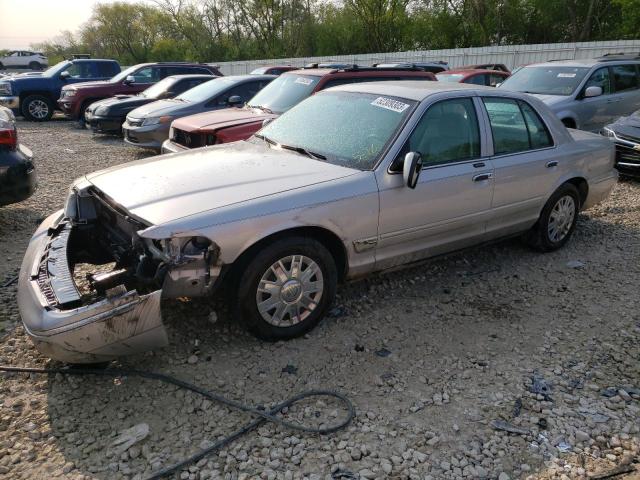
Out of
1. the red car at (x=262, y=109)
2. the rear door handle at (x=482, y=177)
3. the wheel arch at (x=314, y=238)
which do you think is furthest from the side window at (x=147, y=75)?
the wheel arch at (x=314, y=238)

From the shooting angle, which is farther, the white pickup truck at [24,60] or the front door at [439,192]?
the white pickup truck at [24,60]

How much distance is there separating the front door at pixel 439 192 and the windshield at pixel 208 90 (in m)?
6.15

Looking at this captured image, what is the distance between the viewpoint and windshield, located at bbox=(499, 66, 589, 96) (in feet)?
30.7

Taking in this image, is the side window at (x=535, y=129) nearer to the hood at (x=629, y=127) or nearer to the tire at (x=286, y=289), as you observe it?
the tire at (x=286, y=289)

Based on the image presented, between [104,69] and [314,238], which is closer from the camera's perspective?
[314,238]

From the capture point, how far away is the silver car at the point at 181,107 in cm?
919

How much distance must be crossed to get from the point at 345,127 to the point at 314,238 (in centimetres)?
103

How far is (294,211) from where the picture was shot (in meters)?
3.32

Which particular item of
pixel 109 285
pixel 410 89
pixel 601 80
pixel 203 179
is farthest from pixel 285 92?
pixel 601 80

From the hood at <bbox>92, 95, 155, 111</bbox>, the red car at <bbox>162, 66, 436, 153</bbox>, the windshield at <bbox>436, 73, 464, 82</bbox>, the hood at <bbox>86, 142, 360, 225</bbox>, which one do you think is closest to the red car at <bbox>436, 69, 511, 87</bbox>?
the windshield at <bbox>436, 73, 464, 82</bbox>

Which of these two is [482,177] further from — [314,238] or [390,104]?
[314,238]

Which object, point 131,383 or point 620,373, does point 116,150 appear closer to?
point 131,383

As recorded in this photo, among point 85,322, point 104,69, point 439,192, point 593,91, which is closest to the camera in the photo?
point 85,322

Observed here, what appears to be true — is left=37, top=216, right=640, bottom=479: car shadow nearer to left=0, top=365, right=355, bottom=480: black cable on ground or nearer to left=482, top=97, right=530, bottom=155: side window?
left=0, top=365, right=355, bottom=480: black cable on ground
